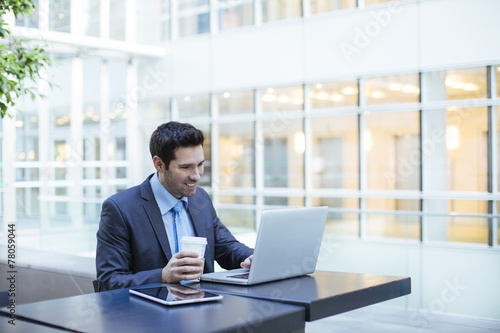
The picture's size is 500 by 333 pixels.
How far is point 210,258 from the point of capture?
3.18 meters

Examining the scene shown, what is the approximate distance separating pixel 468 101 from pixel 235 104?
4.03 metres

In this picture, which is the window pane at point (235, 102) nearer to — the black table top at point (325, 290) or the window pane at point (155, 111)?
the window pane at point (155, 111)

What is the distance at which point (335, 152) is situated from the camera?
9734 mm

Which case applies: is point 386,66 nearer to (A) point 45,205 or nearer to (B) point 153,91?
(B) point 153,91

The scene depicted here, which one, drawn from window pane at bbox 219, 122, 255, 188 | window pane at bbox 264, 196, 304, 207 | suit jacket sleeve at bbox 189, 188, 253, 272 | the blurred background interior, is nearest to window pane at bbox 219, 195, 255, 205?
the blurred background interior

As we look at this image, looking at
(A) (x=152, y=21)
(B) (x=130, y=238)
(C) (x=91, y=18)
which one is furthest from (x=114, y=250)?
(A) (x=152, y=21)

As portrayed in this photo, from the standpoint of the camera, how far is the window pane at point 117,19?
11.5 meters

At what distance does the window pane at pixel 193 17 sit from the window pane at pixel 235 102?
130cm

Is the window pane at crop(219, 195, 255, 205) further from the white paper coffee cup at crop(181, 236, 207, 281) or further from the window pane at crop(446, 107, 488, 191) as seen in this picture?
the white paper coffee cup at crop(181, 236, 207, 281)

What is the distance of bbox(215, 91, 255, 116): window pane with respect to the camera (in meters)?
10.5

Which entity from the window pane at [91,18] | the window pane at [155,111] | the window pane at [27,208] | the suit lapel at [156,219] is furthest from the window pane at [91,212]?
the suit lapel at [156,219]

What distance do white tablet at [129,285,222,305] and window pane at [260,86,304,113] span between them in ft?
25.4

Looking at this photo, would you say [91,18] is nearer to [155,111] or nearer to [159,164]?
[155,111]

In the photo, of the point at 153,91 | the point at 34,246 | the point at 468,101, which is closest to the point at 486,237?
the point at 468,101
